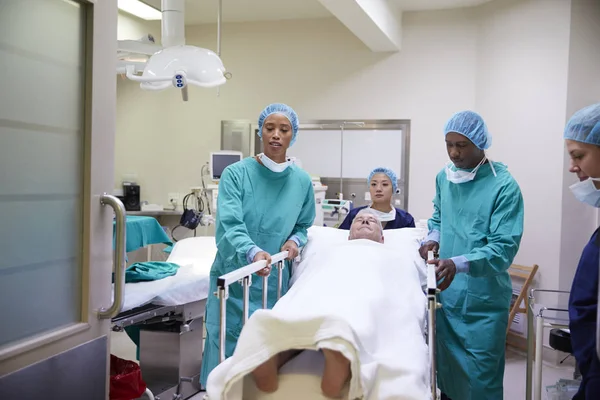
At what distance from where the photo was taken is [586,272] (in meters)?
1.42

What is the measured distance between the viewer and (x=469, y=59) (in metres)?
4.89

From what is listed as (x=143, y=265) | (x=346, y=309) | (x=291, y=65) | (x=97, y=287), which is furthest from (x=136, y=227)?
(x=291, y=65)

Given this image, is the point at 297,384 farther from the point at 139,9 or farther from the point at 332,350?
the point at 139,9

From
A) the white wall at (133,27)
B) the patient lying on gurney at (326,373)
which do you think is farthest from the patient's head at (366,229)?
the white wall at (133,27)

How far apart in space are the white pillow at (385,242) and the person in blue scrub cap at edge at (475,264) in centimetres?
14

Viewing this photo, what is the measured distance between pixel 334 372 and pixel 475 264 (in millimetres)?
993

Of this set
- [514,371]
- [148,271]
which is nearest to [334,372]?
[148,271]

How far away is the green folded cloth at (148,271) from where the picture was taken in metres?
2.60

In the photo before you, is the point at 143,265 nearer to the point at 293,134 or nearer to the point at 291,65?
the point at 293,134

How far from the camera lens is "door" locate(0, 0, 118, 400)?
4.08 feet

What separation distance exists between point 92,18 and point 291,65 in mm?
4122

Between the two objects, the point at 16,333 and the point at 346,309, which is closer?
the point at 16,333

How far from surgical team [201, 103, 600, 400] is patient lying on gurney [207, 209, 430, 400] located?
0.48 meters

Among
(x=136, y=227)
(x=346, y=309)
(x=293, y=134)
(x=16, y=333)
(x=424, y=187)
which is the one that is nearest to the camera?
(x=16, y=333)
